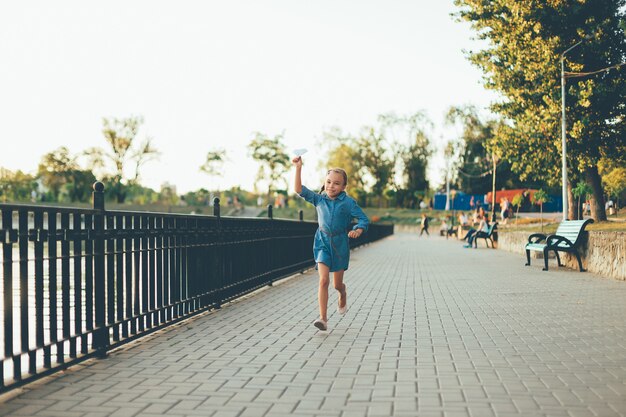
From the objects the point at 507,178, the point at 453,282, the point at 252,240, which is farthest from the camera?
the point at 507,178

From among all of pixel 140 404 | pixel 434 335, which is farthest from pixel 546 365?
pixel 140 404

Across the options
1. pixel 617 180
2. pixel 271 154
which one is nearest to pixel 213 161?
pixel 271 154

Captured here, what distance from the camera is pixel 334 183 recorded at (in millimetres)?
7438

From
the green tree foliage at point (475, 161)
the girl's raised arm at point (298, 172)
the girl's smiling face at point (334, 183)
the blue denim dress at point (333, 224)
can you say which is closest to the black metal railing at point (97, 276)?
the girl's raised arm at point (298, 172)

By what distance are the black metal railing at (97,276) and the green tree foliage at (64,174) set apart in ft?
271

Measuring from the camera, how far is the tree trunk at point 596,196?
29.4 meters

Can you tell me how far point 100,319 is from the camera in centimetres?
607

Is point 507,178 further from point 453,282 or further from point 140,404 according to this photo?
point 140,404

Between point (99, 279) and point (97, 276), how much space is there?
34 millimetres

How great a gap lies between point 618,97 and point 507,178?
6529 centimetres

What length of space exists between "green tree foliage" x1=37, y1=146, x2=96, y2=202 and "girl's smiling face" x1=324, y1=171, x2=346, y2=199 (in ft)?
279

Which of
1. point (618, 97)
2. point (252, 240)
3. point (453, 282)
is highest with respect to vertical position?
point (618, 97)

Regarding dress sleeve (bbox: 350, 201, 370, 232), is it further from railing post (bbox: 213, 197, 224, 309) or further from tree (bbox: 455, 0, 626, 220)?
tree (bbox: 455, 0, 626, 220)

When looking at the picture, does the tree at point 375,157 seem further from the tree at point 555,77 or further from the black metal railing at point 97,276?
the black metal railing at point 97,276
